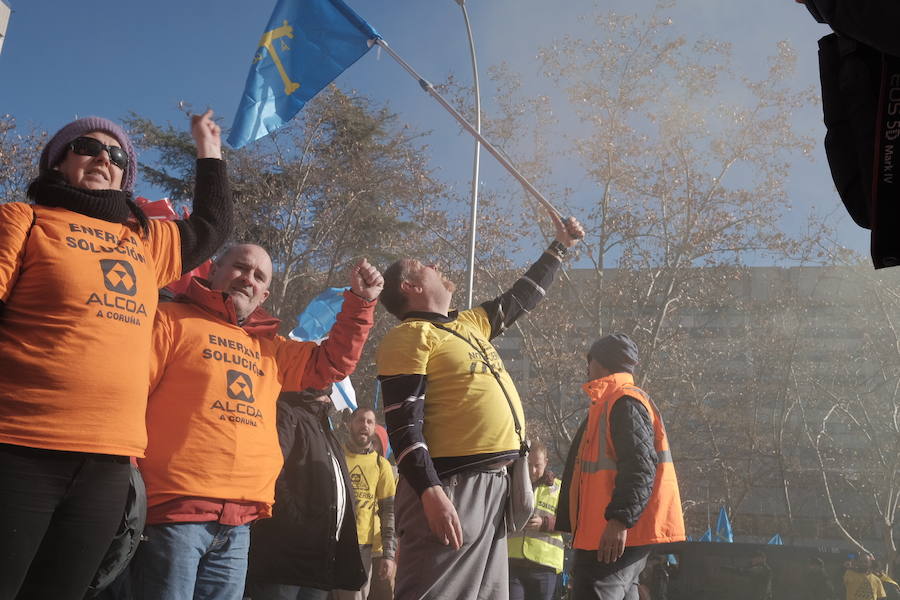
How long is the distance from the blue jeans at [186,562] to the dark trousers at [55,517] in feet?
1.85

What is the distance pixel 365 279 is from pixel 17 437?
5.34ft

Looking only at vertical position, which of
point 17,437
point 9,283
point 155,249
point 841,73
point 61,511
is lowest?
point 61,511

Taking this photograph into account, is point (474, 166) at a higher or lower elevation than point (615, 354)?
higher

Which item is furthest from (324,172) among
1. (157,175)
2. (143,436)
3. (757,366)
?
(143,436)

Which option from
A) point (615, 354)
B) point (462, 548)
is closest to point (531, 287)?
point (615, 354)

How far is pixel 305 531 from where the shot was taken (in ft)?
14.2

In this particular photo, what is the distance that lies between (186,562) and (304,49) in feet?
18.0

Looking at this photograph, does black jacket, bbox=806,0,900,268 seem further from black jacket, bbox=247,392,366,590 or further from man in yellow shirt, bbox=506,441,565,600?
man in yellow shirt, bbox=506,441,565,600

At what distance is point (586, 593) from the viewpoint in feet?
15.0

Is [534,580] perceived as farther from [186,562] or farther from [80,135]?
[80,135]

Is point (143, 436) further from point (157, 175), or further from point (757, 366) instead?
point (757, 366)

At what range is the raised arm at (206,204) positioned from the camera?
3078mm

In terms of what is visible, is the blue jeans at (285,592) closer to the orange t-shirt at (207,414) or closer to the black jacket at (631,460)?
the orange t-shirt at (207,414)

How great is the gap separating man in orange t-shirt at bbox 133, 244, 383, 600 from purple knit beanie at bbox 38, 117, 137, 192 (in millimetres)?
624
